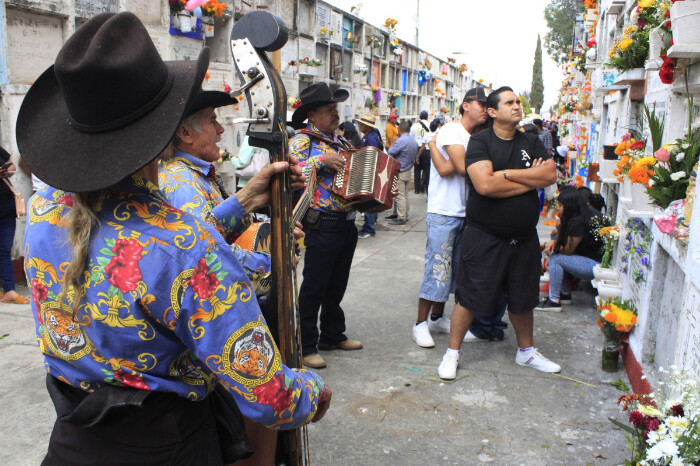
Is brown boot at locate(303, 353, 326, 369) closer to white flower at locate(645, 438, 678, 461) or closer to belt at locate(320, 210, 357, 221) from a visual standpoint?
belt at locate(320, 210, 357, 221)

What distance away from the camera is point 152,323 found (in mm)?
1372

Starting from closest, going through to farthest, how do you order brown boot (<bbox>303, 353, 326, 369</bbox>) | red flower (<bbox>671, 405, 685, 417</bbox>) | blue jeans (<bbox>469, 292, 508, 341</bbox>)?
red flower (<bbox>671, 405, 685, 417</bbox>)
brown boot (<bbox>303, 353, 326, 369</bbox>)
blue jeans (<bbox>469, 292, 508, 341</bbox>)

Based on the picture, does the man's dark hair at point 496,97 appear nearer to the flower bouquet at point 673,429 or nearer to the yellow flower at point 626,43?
the yellow flower at point 626,43

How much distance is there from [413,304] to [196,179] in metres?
3.79

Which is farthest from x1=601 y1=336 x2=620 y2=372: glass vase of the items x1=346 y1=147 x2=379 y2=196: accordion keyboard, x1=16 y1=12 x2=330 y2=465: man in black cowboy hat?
x1=16 y1=12 x2=330 y2=465: man in black cowboy hat

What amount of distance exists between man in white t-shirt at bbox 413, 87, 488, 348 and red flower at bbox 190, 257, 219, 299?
3355 mm

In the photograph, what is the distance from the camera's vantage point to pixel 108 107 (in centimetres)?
132

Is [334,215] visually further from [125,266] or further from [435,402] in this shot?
[125,266]

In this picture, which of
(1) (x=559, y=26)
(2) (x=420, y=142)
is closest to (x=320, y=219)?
(2) (x=420, y=142)

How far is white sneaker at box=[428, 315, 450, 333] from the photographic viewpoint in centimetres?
503

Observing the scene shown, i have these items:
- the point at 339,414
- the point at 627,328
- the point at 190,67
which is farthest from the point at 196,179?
the point at 627,328

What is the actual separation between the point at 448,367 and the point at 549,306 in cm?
194

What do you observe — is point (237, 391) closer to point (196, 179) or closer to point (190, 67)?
point (190, 67)

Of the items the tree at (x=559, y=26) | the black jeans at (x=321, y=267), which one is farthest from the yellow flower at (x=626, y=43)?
the tree at (x=559, y=26)
